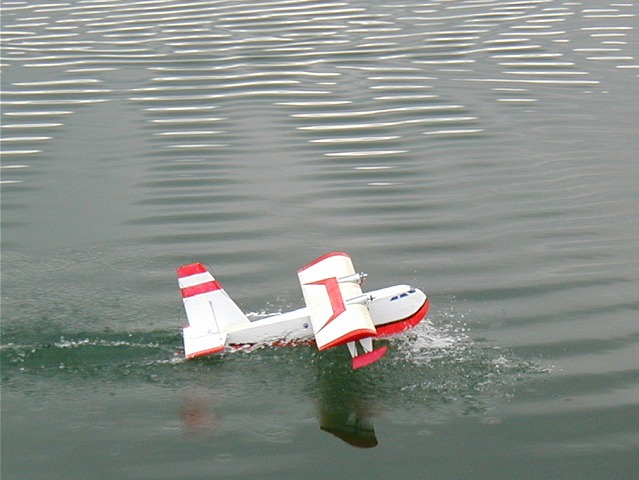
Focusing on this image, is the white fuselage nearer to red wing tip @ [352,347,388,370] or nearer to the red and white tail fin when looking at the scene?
the red and white tail fin

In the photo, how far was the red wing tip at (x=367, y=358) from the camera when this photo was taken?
19.2 metres

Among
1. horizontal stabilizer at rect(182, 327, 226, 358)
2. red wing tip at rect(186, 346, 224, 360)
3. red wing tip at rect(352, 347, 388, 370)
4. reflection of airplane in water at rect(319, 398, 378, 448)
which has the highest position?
horizontal stabilizer at rect(182, 327, 226, 358)

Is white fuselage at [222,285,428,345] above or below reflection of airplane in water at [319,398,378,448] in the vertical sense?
above

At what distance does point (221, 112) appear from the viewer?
34.8m

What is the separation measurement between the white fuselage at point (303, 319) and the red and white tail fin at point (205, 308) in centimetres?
25

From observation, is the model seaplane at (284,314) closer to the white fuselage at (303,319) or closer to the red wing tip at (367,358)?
the white fuselage at (303,319)

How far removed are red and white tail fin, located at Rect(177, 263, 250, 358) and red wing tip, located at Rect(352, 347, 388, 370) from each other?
8.94 ft

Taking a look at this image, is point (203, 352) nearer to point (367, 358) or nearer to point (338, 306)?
point (338, 306)

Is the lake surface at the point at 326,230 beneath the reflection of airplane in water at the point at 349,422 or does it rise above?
above

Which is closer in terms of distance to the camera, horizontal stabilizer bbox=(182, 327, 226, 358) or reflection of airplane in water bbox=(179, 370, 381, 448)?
reflection of airplane in water bbox=(179, 370, 381, 448)

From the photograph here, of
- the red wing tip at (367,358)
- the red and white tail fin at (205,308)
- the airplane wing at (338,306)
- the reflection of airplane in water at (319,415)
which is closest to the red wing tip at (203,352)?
the red and white tail fin at (205,308)

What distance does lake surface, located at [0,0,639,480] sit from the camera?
18047 millimetres

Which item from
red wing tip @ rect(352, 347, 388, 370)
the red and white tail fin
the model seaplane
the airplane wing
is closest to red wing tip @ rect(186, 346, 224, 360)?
the model seaplane

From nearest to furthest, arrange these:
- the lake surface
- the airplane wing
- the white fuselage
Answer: the lake surface, the airplane wing, the white fuselage
